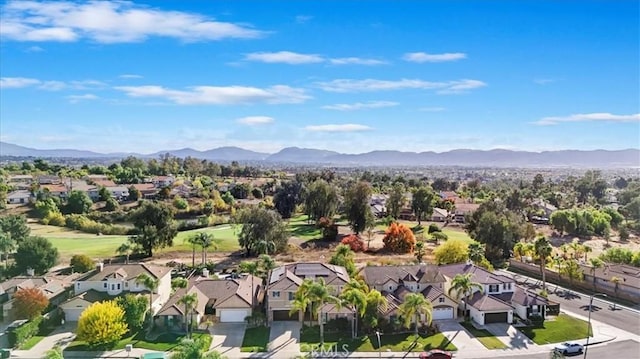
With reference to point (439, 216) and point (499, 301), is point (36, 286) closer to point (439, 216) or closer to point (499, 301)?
point (499, 301)

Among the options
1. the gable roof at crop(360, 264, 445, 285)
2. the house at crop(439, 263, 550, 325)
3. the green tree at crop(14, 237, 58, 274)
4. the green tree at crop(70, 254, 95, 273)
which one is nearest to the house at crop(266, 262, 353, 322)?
the gable roof at crop(360, 264, 445, 285)

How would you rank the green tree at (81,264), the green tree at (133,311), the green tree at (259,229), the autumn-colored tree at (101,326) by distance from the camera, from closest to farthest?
the autumn-colored tree at (101,326), the green tree at (133,311), the green tree at (81,264), the green tree at (259,229)

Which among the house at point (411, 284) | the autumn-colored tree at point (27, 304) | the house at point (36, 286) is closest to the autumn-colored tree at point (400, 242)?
the house at point (411, 284)

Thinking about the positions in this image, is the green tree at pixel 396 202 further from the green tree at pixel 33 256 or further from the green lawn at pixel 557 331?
the green tree at pixel 33 256

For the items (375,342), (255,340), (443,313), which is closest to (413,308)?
(375,342)

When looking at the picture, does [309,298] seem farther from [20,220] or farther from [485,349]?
[20,220]
